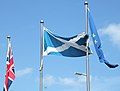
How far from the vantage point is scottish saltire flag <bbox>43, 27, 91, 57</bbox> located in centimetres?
3253

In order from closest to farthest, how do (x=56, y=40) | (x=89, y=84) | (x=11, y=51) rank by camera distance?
(x=89, y=84) < (x=56, y=40) < (x=11, y=51)

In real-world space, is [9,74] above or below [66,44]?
below

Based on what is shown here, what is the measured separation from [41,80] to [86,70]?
3.36m

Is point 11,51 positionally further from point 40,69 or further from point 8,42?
point 40,69

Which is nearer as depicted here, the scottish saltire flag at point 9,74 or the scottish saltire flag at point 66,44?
the scottish saltire flag at point 66,44

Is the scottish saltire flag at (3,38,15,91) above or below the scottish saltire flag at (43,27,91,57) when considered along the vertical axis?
below

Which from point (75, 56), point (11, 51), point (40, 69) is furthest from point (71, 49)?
point (11, 51)

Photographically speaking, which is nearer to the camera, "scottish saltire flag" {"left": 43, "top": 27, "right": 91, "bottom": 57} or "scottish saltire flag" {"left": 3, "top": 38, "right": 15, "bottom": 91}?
"scottish saltire flag" {"left": 43, "top": 27, "right": 91, "bottom": 57}

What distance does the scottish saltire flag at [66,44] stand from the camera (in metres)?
32.5

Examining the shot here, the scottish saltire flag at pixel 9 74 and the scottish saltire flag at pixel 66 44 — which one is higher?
the scottish saltire flag at pixel 66 44

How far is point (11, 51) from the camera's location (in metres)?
37.4

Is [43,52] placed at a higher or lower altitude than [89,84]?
higher

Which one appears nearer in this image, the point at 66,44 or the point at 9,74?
the point at 66,44

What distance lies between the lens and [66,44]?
1289 inches
